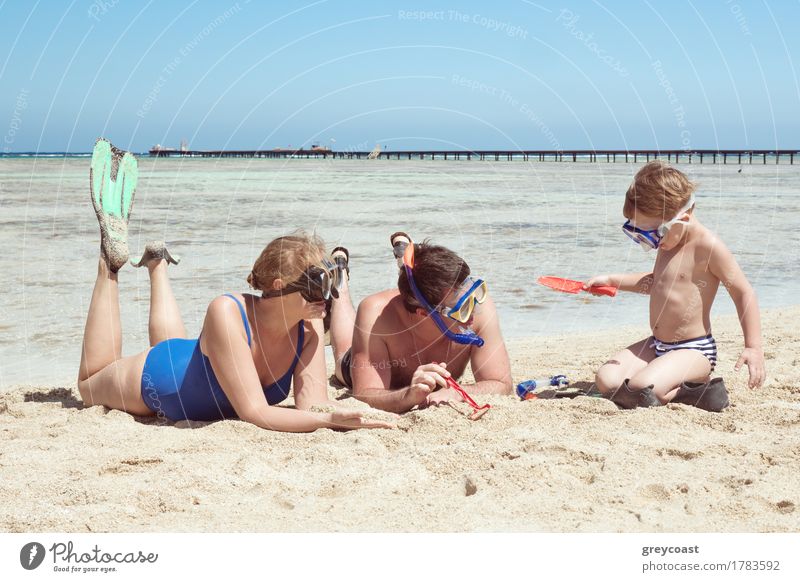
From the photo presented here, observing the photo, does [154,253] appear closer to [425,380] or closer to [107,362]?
[107,362]

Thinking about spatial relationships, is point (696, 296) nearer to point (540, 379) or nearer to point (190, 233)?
point (540, 379)

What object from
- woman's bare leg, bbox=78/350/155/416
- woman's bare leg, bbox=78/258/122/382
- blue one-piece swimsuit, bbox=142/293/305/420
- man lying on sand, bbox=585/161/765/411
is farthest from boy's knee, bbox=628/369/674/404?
woman's bare leg, bbox=78/258/122/382

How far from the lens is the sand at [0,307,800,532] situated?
3.57 m

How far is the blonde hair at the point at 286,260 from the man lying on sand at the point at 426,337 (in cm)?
62

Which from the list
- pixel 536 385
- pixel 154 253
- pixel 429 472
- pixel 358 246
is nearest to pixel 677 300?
pixel 536 385

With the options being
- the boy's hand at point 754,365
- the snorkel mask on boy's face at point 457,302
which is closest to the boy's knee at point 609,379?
the boy's hand at point 754,365

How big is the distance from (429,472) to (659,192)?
2443mm

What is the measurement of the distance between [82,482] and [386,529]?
1492 mm

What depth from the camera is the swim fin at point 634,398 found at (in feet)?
16.9

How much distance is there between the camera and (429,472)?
13.4ft

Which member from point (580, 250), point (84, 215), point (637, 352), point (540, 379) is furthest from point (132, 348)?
point (84, 215)

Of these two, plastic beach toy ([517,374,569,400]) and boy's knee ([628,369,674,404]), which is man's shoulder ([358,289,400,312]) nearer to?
plastic beach toy ([517,374,569,400])

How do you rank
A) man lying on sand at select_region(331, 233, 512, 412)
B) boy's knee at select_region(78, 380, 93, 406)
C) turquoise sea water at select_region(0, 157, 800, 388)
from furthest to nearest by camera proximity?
turquoise sea water at select_region(0, 157, 800, 388) < boy's knee at select_region(78, 380, 93, 406) < man lying on sand at select_region(331, 233, 512, 412)

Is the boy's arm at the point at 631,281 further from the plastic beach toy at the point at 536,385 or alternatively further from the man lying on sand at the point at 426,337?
the man lying on sand at the point at 426,337
